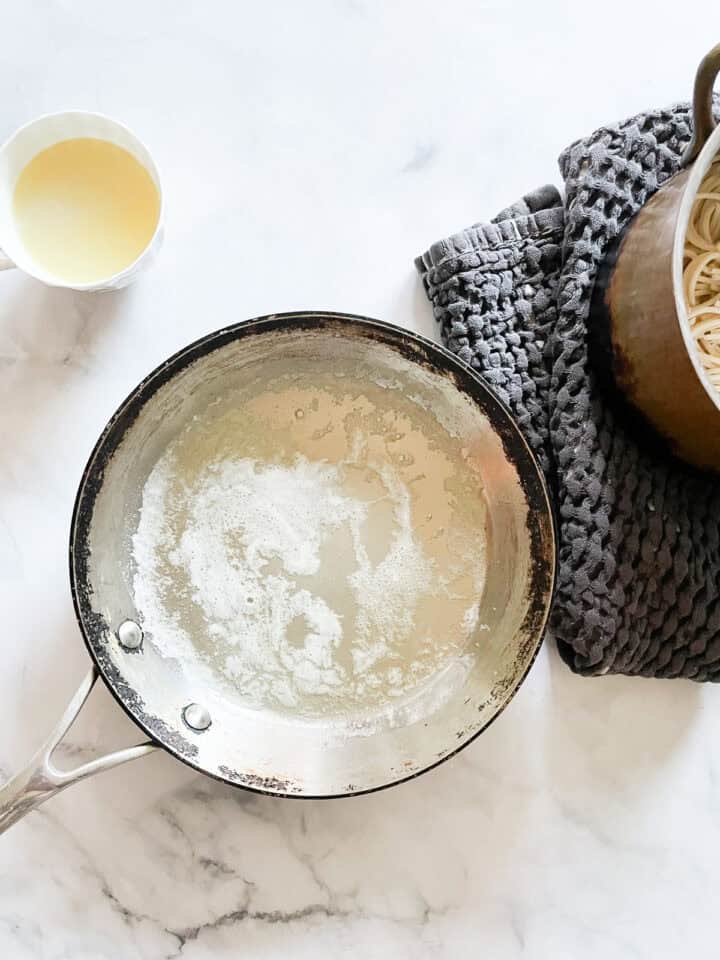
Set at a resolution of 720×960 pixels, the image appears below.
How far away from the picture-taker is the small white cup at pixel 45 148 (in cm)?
65

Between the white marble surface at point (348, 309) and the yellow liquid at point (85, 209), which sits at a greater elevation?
the yellow liquid at point (85, 209)

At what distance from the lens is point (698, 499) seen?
2.23 ft

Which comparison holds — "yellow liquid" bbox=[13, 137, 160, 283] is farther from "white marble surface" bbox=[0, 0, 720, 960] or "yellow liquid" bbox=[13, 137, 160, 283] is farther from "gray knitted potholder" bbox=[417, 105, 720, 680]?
"gray knitted potholder" bbox=[417, 105, 720, 680]

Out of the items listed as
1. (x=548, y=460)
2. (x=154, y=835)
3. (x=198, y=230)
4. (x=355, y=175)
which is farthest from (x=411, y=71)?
(x=154, y=835)

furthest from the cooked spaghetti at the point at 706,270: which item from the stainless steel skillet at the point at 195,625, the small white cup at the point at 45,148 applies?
the small white cup at the point at 45,148

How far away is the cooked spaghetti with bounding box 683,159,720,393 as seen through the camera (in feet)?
2.07

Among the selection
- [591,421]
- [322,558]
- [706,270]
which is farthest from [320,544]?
[706,270]

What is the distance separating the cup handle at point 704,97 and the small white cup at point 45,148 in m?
0.36

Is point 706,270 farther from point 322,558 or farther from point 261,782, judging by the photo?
point 261,782

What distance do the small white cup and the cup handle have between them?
36 centimetres

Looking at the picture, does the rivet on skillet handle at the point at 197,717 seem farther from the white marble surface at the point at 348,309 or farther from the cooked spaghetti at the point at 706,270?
the cooked spaghetti at the point at 706,270

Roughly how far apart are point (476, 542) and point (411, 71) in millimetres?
376

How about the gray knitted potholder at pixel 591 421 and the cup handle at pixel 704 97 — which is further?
the gray knitted potholder at pixel 591 421

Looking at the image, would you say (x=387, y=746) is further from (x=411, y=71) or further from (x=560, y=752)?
(x=411, y=71)
